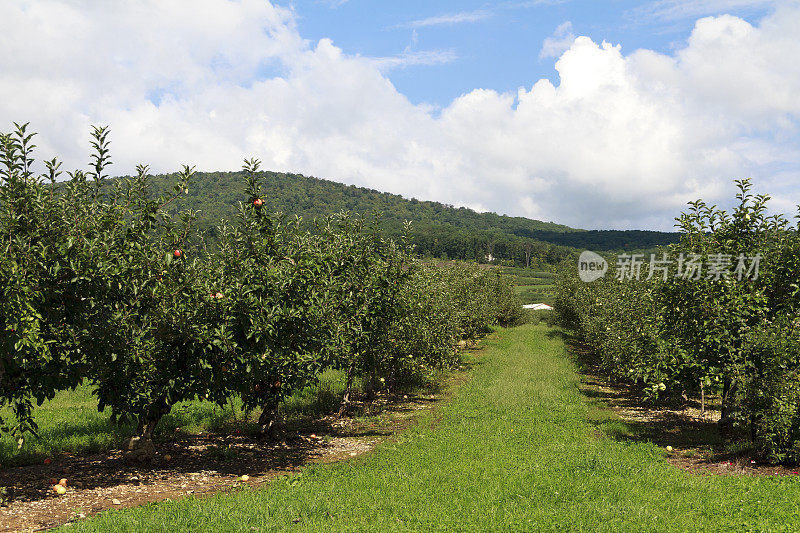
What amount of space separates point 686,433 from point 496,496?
1009cm

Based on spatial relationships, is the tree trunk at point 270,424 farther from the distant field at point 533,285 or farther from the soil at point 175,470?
the distant field at point 533,285

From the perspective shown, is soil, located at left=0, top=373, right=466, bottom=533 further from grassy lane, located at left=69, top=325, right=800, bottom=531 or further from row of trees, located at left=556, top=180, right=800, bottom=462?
row of trees, located at left=556, top=180, right=800, bottom=462

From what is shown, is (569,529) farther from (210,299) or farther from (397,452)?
(210,299)

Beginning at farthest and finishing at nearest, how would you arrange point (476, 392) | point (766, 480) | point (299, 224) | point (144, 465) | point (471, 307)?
point (471, 307) → point (476, 392) → point (299, 224) → point (144, 465) → point (766, 480)

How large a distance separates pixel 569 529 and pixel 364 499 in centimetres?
368

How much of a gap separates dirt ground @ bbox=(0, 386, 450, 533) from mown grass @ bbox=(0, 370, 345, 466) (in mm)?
605

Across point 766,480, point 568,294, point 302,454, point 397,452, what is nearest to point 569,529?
point 766,480

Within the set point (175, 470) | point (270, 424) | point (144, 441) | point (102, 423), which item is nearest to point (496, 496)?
point (175, 470)

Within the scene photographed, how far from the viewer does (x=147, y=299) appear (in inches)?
419

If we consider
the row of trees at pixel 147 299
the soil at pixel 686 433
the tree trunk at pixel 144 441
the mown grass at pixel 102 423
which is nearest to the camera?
the row of trees at pixel 147 299

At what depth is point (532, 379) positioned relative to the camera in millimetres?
27531

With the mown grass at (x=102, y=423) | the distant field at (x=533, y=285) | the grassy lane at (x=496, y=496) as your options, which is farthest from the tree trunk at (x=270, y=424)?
the distant field at (x=533, y=285)

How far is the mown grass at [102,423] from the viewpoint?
13.0 m

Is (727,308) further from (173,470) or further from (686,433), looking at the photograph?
(173,470)
